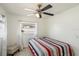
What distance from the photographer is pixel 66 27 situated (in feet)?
4.61

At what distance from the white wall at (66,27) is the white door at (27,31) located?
233mm

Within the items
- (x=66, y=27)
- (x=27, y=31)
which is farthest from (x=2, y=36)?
(x=66, y=27)

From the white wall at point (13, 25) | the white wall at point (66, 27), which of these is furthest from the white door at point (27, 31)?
the white wall at point (66, 27)

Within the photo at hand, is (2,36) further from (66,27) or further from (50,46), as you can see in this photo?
(66,27)

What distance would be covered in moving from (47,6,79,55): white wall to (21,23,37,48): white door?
0.23 metres

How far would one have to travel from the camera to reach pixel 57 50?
4.47ft

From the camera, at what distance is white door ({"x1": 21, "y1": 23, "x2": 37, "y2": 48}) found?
1.21 m

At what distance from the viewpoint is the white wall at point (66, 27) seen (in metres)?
1.39

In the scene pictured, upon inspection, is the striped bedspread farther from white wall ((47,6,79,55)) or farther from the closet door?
the closet door

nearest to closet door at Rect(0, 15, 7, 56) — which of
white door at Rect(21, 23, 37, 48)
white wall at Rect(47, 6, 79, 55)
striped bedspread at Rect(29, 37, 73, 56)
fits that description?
white door at Rect(21, 23, 37, 48)

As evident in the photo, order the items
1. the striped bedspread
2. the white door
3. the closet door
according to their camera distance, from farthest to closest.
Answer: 1. the striped bedspread
2. the white door
3. the closet door

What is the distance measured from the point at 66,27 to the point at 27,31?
61cm

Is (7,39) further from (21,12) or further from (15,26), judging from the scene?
(21,12)

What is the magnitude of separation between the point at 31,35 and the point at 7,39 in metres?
0.33
